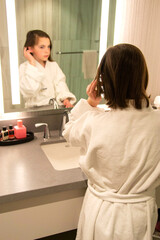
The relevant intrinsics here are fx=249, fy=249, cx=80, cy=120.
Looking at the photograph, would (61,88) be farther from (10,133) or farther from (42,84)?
(10,133)

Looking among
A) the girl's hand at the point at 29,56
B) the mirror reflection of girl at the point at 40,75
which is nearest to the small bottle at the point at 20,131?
the mirror reflection of girl at the point at 40,75

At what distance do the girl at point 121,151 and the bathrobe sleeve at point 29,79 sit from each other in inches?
22.9

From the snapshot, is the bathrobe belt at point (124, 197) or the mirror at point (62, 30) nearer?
the bathrobe belt at point (124, 197)

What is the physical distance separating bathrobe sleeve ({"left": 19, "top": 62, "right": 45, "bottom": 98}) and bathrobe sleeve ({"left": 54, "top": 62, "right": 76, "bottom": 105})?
0.31 ft

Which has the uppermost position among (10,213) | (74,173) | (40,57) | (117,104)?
(40,57)

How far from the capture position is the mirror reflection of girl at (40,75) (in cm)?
143

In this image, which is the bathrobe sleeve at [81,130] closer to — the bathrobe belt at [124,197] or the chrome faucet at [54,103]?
the bathrobe belt at [124,197]

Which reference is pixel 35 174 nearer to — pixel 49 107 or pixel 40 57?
pixel 49 107

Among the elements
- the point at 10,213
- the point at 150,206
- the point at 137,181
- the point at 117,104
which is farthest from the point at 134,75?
the point at 10,213

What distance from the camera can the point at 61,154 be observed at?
1522 millimetres

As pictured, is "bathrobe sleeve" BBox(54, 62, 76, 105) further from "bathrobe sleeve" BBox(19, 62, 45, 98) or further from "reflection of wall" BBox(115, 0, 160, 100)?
"reflection of wall" BBox(115, 0, 160, 100)

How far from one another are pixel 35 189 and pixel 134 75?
0.59 meters

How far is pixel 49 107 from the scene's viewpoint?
5.20ft

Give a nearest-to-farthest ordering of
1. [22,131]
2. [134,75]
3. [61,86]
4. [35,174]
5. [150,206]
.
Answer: [134,75] < [150,206] < [35,174] < [22,131] < [61,86]
